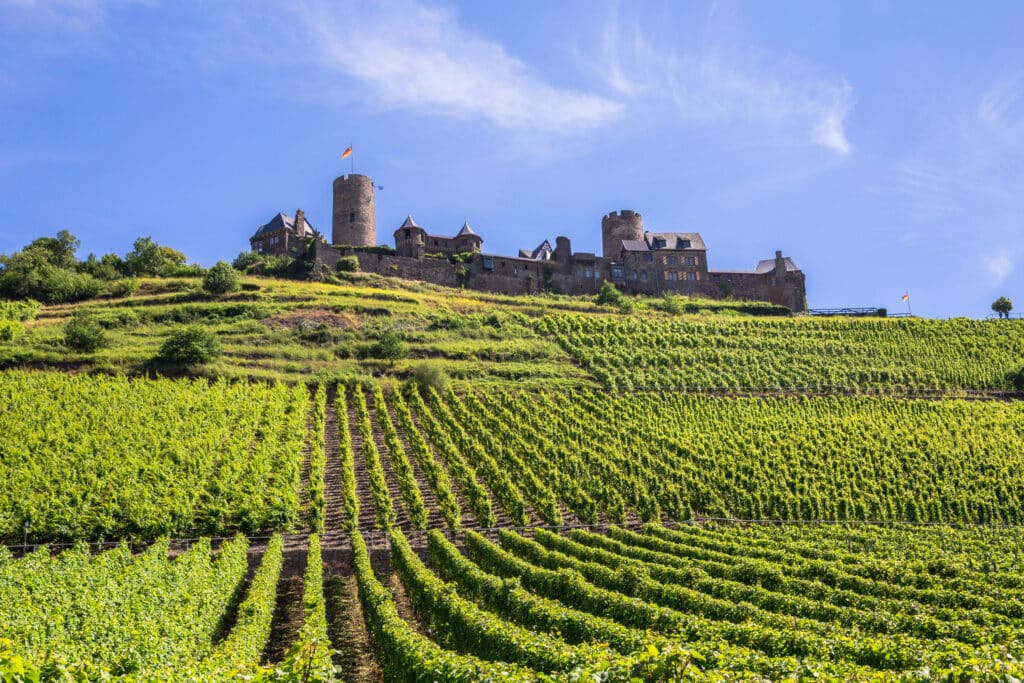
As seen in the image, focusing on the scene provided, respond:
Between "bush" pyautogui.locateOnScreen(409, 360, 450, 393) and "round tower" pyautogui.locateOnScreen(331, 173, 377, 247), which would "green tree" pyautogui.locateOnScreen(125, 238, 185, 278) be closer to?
"round tower" pyautogui.locateOnScreen(331, 173, 377, 247)

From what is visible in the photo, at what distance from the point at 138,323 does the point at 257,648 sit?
4287 cm

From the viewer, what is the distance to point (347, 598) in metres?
21.5

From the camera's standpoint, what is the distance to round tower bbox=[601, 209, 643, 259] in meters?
87.0

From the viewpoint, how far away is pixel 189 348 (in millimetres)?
44406

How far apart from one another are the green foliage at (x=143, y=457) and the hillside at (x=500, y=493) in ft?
0.50

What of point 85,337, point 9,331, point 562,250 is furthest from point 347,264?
point 9,331

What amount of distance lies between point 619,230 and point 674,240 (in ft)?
20.8

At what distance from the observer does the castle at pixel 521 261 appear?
238ft

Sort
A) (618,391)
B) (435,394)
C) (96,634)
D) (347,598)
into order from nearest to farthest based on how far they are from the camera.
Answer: (96,634)
(347,598)
(435,394)
(618,391)

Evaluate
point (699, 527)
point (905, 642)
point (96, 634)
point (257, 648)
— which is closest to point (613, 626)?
point (905, 642)

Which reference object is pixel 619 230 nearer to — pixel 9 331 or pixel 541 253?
pixel 541 253

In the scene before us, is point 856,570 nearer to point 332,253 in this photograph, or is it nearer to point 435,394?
point 435,394

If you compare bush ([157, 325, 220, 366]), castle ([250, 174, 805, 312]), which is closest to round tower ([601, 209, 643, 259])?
castle ([250, 174, 805, 312])

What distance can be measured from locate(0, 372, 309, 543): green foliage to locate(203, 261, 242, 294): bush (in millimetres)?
18883
